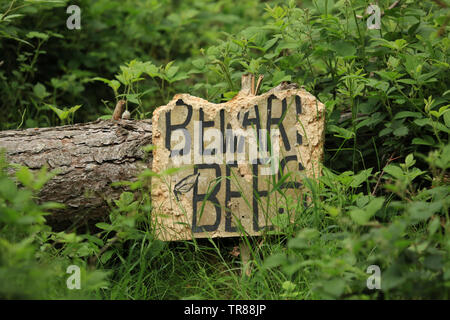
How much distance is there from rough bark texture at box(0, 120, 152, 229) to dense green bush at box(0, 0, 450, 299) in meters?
0.10

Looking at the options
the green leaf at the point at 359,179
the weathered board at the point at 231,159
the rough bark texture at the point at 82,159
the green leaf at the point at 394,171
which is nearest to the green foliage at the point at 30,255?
the rough bark texture at the point at 82,159

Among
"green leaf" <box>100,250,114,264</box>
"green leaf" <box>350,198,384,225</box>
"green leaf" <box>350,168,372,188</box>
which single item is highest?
"green leaf" <box>350,168,372,188</box>

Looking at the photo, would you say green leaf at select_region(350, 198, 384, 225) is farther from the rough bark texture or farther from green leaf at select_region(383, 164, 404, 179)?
the rough bark texture

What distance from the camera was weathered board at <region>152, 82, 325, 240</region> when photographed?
219 cm

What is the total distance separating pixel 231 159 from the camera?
2227 mm

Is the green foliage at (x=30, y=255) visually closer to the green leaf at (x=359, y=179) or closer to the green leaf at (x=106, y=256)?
the green leaf at (x=106, y=256)

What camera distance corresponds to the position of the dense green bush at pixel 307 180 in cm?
163

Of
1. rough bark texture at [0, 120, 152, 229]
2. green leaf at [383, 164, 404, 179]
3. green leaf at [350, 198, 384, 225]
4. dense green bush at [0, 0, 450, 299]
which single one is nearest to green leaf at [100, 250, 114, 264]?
dense green bush at [0, 0, 450, 299]

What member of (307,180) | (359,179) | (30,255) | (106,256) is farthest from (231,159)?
(30,255)

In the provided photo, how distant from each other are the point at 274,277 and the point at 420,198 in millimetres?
675

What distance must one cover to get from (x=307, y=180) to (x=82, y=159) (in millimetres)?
1059

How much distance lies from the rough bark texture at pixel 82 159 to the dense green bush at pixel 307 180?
0.10 meters

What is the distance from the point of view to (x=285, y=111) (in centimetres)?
224
